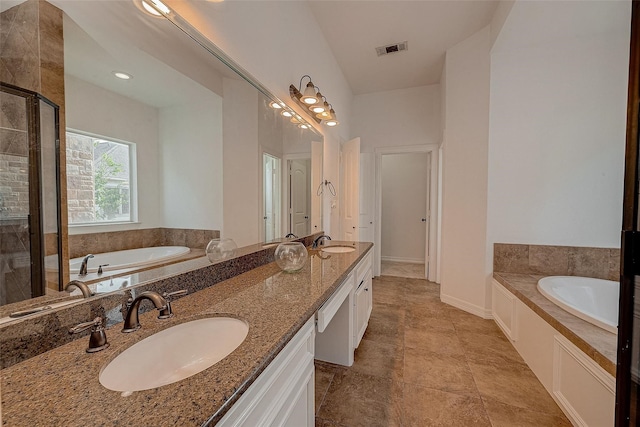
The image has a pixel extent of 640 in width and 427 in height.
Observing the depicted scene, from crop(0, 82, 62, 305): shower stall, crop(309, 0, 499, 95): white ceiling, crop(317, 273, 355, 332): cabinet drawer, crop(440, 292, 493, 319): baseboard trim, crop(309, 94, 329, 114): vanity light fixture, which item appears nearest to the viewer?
crop(0, 82, 62, 305): shower stall

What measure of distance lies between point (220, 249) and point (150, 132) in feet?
2.04

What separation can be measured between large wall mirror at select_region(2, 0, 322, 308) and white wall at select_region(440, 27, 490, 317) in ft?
7.78

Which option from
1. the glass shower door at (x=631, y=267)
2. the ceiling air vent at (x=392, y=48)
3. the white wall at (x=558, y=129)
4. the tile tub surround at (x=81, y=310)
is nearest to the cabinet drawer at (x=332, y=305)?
the tile tub surround at (x=81, y=310)

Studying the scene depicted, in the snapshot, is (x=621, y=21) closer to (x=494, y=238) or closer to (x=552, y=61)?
(x=552, y=61)

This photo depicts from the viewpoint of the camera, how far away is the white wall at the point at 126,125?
75cm

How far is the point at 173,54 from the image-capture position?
108cm

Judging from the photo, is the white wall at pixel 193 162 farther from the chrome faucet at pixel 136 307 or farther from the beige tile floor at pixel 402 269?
the beige tile floor at pixel 402 269

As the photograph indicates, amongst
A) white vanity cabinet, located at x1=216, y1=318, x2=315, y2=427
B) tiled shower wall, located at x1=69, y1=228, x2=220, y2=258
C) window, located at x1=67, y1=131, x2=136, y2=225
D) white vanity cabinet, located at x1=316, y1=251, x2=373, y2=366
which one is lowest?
white vanity cabinet, located at x1=316, y1=251, x2=373, y2=366

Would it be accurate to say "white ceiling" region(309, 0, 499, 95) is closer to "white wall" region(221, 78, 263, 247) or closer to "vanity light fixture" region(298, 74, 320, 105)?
"vanity light fixture" region(298, 74, 320, 105)

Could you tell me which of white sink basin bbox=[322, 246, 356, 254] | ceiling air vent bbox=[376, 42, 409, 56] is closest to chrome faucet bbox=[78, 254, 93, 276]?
white sink basin bbox=[322, 246, 356, 254]

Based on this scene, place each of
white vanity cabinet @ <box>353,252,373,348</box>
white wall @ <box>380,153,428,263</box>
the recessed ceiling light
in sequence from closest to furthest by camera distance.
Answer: the recessed ceiling light < white vanity cabinet @ <box>353,252,373,348</box> < white wall @ <box>380,153,428,263</box>

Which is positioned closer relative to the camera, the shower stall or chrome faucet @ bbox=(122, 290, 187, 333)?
the shower stall

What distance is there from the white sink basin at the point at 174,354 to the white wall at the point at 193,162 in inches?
17.2

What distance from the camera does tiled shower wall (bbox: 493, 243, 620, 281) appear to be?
240 centimetres
